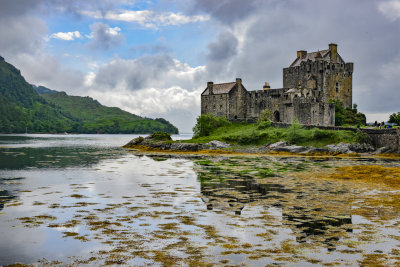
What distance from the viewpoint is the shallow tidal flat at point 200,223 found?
443 inches

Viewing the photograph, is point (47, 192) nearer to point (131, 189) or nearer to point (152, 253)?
point (131, 189)

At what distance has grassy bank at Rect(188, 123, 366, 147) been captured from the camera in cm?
6236

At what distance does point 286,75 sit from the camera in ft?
283

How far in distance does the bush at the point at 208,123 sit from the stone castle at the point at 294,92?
106 inches

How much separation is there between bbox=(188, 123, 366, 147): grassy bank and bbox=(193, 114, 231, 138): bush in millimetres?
1214

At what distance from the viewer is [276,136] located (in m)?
68.3

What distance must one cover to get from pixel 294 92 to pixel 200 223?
67.3m

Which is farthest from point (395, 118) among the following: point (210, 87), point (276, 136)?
point (210, 87)

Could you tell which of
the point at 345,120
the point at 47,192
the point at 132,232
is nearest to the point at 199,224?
the point at 132,232

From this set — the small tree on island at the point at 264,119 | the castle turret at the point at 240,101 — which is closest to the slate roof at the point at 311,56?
the castle turret at the point at 240,101

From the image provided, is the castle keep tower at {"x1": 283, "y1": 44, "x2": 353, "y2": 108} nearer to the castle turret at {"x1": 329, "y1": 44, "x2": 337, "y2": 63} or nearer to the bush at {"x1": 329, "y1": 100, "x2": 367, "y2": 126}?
the castle turret at {"x1": 329, "y1": 44, "x2": 337, "y2": 63}

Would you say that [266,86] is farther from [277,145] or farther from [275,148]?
[275,148]

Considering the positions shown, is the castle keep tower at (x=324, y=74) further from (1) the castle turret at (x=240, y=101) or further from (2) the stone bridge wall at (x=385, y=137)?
(2) the stone bridge wall at (x=385, y=137)

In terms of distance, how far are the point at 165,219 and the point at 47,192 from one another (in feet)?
33.5
